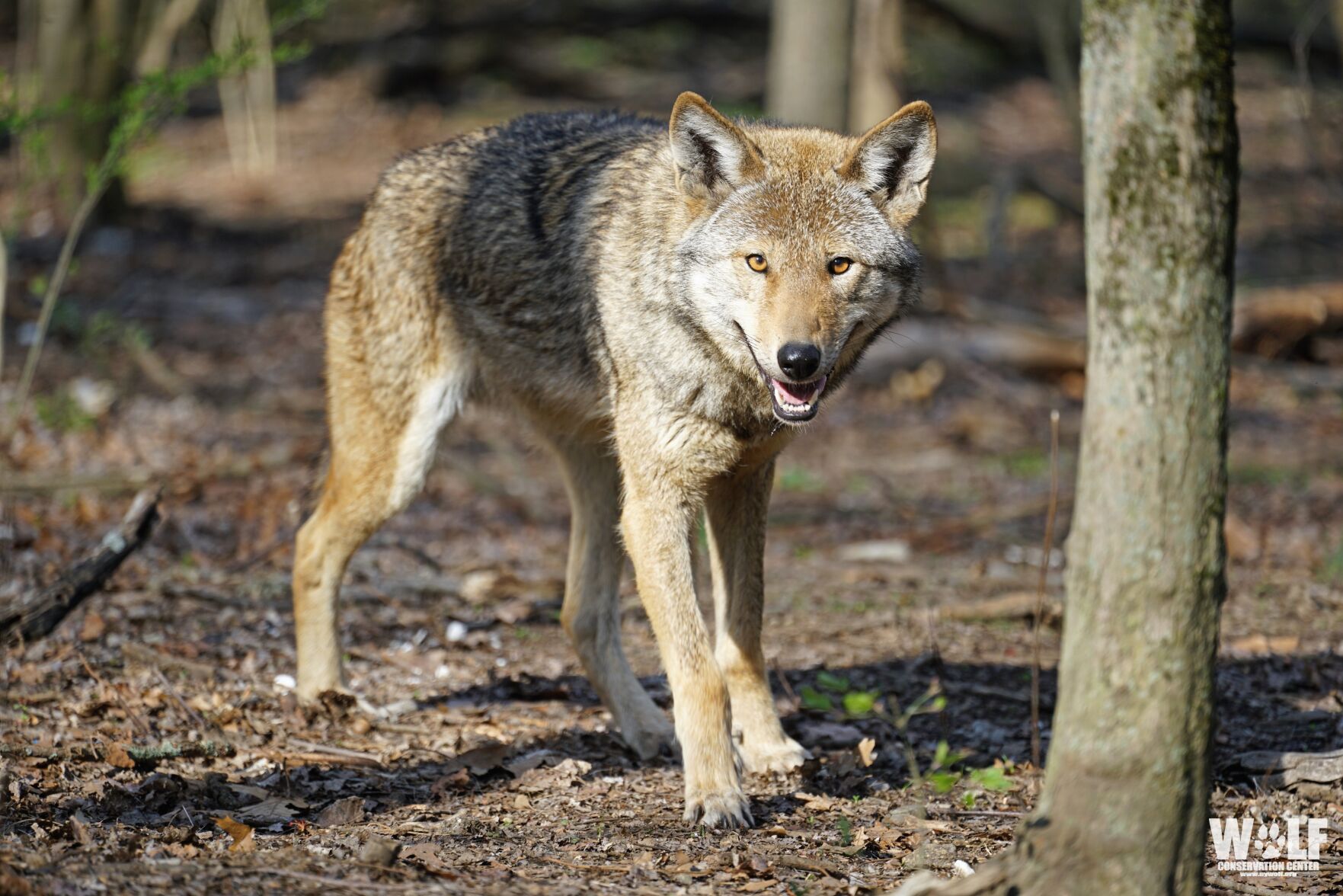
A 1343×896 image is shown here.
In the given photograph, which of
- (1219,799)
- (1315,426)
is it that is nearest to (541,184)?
(1219,799)

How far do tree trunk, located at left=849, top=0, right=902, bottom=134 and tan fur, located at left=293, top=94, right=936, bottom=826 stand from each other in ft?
31.3

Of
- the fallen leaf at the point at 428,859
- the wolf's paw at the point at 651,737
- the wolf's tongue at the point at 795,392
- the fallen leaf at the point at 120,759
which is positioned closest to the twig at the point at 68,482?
the fallen leaf at the point at 120,759

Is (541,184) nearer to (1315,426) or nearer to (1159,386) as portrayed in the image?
(1159,386)

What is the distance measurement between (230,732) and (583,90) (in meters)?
18.0

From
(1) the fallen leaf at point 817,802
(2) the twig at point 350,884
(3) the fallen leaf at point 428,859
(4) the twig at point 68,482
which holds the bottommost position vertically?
(1) the fallen leaf at point 817,802

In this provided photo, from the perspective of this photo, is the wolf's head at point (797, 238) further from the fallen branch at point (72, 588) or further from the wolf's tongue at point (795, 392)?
the fallen branch at point (72, 588)

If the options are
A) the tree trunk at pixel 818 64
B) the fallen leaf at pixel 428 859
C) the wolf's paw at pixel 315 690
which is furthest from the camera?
the tree trunk at pixel 818 64

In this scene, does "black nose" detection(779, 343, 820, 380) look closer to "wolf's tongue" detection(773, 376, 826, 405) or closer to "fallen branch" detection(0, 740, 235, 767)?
"wolf's tongue" detection(773, 376, 826, 405)

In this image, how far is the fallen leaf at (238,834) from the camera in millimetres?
3893

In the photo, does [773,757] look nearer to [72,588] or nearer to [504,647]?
[504,647]

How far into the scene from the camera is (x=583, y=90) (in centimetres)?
2167

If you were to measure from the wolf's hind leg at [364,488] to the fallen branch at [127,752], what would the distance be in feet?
2.95

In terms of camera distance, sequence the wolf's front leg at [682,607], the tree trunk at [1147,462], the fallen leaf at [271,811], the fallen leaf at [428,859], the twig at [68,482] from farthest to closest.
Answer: the twig at [68,482] < the wolf's front leg at [682,607] < the fallen leaf at [271,811] < the fallen leaf at [428,859] < the tree trunk at [1147,462]

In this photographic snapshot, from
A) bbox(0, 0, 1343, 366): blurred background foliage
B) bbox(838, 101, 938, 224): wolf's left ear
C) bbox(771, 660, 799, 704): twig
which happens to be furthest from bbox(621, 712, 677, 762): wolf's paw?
bbox(0, 0, 1343, 366): blurred background foliage
